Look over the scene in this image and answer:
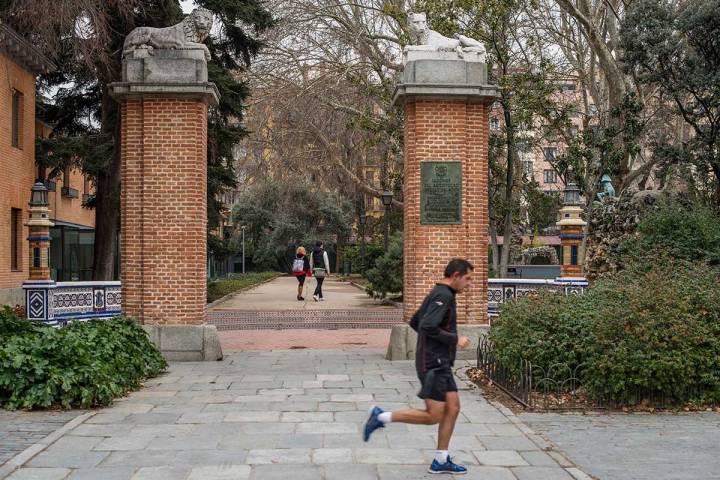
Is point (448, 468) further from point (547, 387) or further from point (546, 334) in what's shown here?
point (546, 334)

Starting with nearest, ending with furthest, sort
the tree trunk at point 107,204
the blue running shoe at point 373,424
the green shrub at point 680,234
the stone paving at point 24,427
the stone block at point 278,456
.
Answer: the blue running shoe at point 373,424 → the stone block at point 278,456 → the stone paving at point 24,427 → the green shrub at point 680,234 → the tree trunk at point 107,204

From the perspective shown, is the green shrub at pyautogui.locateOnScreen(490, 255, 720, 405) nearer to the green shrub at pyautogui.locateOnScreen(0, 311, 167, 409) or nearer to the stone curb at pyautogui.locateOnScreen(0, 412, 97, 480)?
the green shrub at pyautogui.locateOnScreen(0, 311, 167, 409)

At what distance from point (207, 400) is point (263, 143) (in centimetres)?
2479

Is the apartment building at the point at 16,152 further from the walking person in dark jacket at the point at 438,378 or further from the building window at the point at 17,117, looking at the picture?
the walking person in dark jacket at the point at 438,378

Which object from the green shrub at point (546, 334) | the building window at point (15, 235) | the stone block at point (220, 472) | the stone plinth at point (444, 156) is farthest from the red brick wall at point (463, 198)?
the building window at point (15, 235)

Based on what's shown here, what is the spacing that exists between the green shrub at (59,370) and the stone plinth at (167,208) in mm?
2608

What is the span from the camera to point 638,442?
7961 millimetres

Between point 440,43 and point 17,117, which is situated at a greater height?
point 17,117

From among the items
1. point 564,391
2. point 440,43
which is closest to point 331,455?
point 564,391

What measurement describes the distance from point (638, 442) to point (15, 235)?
23.4 metres

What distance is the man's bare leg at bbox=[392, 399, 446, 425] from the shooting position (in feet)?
22.3

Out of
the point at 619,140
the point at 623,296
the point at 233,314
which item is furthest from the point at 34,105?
the point at 623,296

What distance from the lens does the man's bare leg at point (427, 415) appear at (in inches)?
267

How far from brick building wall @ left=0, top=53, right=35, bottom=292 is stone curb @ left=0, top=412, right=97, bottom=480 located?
57.7ft
